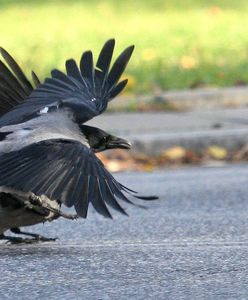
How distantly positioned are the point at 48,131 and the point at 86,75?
0.92 metres

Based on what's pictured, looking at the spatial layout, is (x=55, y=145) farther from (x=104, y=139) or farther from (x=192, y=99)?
(x=192, y=99)

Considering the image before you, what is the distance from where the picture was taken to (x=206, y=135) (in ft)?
30.5

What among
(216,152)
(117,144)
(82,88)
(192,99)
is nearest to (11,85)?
(82,88)

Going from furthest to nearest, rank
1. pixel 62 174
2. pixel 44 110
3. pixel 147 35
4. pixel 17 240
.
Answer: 1. pixel 147 35
2. pixel 17 240
3. pixel 44 110
4. pixel 62 174

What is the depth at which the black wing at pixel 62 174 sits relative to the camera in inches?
181

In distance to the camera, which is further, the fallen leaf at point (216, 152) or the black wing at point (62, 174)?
the fallen leaf at point (216, 152)

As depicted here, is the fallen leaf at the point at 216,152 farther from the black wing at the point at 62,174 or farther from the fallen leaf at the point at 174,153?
the black wing at the point at 62,174

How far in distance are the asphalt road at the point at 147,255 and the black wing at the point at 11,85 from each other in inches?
28.0

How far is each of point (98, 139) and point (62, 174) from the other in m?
0.72

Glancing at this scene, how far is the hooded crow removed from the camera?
15.3 ft

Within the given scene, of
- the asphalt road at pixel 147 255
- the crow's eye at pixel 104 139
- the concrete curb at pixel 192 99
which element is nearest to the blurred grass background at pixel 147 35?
the concrete curb at pixel 192 99

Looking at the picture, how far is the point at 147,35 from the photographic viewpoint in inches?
597

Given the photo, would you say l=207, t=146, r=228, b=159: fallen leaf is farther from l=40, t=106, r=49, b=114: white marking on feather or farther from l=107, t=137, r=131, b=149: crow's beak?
l=40, t=106, r=49, b=114: white marking on feather

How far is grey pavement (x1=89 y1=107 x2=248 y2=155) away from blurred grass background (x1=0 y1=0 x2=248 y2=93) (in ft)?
3.26
